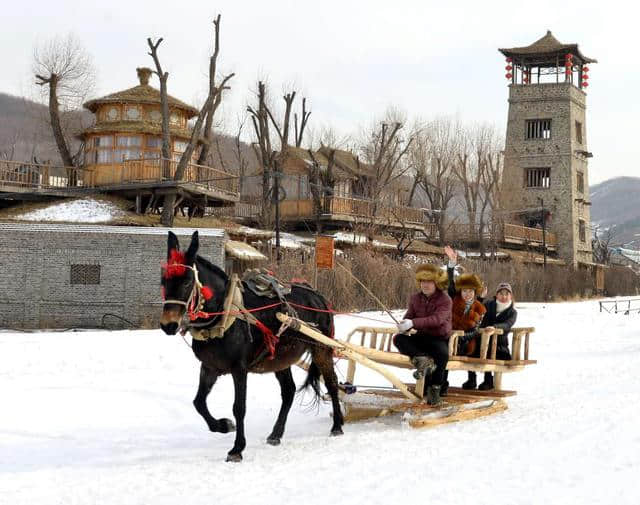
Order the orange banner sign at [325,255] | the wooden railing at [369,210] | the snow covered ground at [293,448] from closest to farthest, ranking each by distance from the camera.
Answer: the snow covered ground at [293,448]
the orange banner sign at [325,255]
the wooden railing at [369,210]

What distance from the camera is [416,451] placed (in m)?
8.34

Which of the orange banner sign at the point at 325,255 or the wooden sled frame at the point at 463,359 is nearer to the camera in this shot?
the wooden sled frame at the point at 463,359

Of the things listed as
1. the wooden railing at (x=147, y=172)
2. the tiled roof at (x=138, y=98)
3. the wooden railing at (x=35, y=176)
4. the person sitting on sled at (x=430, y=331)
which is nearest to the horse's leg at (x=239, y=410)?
the person sitting on sled at (x=430, y=331)

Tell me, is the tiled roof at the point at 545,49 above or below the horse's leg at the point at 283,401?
above

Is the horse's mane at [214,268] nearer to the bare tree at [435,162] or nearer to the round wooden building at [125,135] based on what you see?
the round wooden building at [125,135]

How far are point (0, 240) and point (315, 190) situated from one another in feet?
76.6

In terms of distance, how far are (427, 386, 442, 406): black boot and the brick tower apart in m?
52.6

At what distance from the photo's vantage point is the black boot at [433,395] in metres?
10.2

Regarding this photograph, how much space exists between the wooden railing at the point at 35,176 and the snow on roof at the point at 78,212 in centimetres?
190

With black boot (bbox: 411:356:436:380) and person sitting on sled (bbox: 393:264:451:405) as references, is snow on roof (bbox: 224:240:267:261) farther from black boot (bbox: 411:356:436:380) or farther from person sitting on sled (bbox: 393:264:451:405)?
black boot (bbox: 411:356:436:380)

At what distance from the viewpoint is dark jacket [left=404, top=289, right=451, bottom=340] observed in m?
10.3

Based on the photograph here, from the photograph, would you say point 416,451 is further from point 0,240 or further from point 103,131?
point 103,131

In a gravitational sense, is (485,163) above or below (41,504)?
above

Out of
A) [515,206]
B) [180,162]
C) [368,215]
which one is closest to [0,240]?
[180,162]
